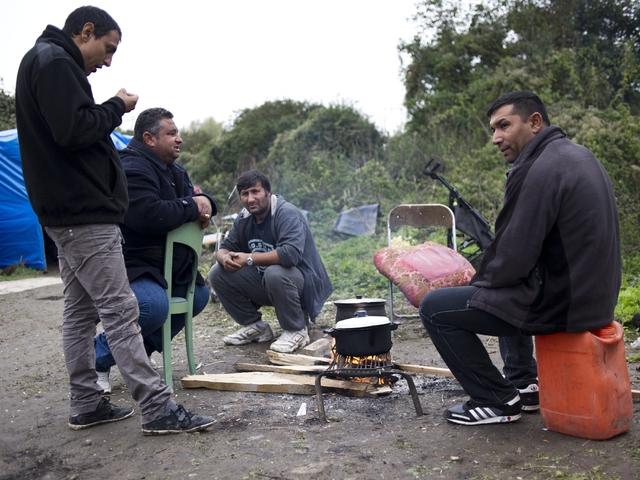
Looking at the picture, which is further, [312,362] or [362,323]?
[312,362]

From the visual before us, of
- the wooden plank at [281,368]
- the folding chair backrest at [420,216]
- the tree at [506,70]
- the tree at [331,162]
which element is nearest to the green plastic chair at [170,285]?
the wooden plank at [281,368]

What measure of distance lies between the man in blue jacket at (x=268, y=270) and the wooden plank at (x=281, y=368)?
63cm

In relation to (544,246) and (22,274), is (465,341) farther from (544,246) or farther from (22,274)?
(22,274)

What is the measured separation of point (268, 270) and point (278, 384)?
1507mm

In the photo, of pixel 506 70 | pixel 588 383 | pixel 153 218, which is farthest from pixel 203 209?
pixel 506 70

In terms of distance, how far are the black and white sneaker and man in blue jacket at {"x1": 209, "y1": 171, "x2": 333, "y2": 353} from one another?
7.17ft

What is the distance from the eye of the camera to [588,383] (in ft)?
9.75

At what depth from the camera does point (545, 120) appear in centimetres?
328

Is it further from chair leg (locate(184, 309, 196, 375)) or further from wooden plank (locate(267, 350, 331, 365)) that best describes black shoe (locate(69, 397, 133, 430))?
wooden plank (locate(267, 350, 331, 365))

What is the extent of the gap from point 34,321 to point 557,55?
1286 centimetres

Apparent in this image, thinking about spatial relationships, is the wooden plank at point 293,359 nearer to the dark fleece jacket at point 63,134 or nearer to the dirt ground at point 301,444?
the dirt ground at point 301,444

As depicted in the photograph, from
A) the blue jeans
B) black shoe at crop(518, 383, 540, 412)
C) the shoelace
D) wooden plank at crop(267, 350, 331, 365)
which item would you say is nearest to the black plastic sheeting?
wooden plank at crop(267, 350, 331, 365)

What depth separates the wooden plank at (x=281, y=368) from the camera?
4.43 metres

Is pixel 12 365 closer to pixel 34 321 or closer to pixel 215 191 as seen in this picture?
pixel 34 321
